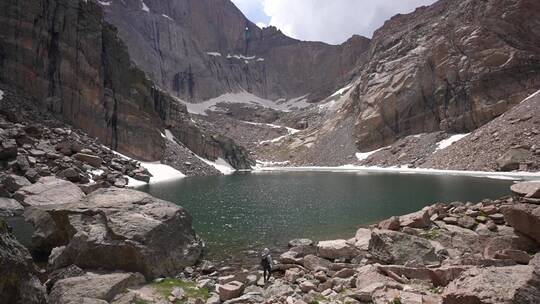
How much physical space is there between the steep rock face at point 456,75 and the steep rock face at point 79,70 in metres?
72.2

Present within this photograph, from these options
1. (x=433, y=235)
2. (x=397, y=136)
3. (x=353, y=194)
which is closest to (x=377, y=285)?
(x=433, y=235)

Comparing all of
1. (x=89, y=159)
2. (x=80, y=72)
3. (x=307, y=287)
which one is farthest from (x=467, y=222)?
(x=80, y=72)

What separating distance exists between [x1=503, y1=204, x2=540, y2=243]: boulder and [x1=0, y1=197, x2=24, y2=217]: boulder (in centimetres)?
3291

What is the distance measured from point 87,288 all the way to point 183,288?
371cm

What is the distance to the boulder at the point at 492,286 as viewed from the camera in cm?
801

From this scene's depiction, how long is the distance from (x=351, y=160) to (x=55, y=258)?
105032mm

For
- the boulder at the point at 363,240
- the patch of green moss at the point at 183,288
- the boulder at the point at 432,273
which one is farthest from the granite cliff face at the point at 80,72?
the boulder at the point at 432,273

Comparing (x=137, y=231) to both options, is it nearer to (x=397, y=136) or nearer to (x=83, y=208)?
(x=83, y=208)

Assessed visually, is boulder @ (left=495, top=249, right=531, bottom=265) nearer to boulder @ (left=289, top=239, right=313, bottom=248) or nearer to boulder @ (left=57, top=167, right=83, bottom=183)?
boulder @ (left=289, top=239, right=313, bottom=248)

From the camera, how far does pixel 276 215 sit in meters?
31.7

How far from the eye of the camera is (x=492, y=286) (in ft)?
27.2

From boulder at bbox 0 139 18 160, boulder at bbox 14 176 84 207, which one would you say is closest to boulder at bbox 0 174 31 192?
boulder at bbox 14 176 84 207

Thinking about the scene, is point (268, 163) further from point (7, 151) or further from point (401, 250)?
point (401, 250)

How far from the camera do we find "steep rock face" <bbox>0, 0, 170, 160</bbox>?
2517 inches
